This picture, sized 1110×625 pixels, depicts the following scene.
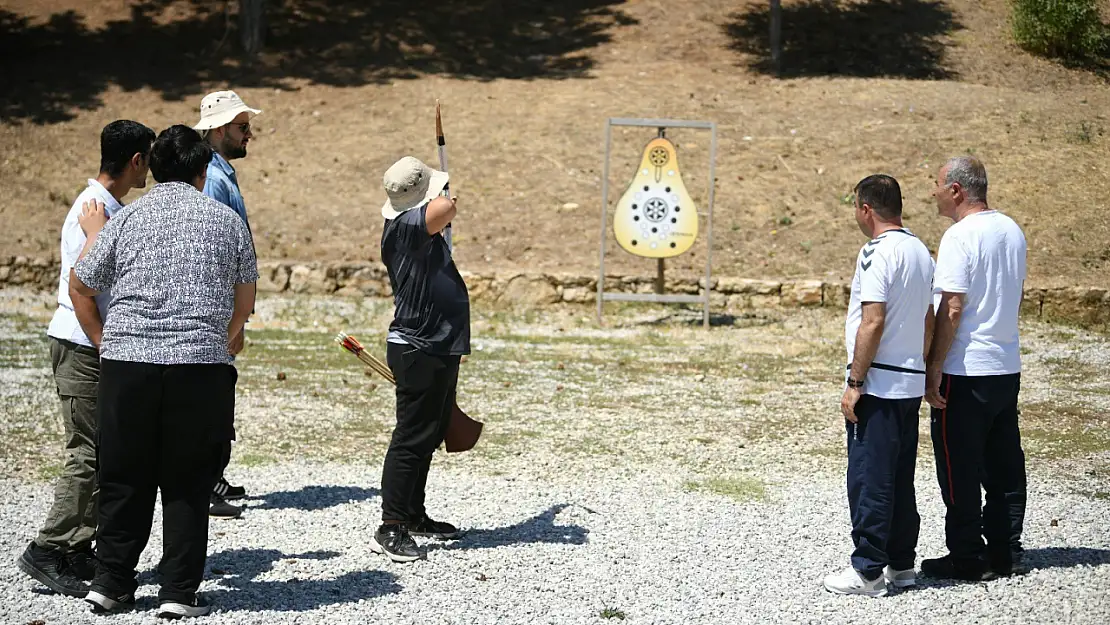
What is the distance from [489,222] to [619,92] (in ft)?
17.5

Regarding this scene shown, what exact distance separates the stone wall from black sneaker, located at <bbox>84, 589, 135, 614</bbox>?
30.0ft

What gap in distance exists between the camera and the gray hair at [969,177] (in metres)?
4.62

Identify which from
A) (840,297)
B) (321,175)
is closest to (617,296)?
(840,297)

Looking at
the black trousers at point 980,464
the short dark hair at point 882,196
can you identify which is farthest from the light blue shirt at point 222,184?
the black trousers at point 980,464

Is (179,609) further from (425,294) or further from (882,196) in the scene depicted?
(882,196)

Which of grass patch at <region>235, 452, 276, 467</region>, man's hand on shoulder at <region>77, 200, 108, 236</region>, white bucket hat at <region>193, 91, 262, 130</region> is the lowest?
grass patch at <region>235, 452, 276, 467</region>

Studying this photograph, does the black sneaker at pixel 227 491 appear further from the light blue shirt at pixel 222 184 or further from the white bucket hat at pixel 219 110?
the white bucket hat at pixel 219 110

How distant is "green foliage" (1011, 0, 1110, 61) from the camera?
20.4 m

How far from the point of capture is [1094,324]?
40.8ft

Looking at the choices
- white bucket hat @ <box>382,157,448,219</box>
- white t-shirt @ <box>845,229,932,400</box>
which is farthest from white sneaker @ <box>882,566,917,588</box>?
white bucket hat @ <box>382,157,448,219</box>

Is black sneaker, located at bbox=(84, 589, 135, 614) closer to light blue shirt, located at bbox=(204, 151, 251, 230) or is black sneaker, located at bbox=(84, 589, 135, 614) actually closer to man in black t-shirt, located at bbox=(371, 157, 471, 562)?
man in black t-shirt, located at bbox=(371, 157, 471, 562)

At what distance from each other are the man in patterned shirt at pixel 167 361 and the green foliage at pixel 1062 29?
1973 cm

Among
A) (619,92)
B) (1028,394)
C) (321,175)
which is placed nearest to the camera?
(1028,394)

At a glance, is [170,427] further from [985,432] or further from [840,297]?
[840,297]
